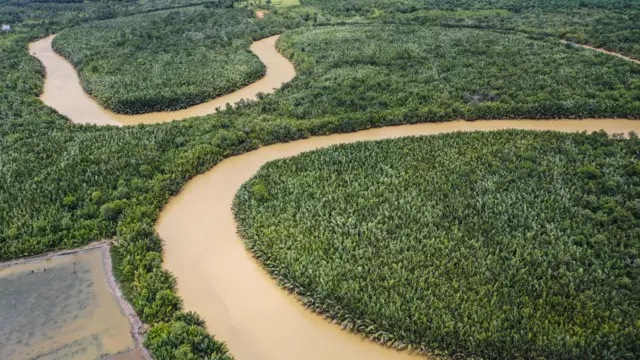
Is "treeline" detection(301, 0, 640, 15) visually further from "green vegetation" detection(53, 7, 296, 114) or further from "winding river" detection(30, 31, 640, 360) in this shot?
"winding river" detection(30, 31, 640, 360)

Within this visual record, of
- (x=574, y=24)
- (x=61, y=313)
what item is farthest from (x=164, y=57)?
(x=574, y=24)

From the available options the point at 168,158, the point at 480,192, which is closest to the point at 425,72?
the point at 480,192

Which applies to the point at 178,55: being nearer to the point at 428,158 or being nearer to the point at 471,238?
the point at 428,158

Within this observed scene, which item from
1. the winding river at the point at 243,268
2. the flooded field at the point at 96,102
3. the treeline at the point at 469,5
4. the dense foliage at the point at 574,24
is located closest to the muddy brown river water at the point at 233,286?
the winding river at the point at 243,268

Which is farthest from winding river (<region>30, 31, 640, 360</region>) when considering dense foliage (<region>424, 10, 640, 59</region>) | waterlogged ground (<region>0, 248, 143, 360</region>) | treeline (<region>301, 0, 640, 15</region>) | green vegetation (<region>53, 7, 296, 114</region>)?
treeline (<region>301, 0, 640, 15</region>)

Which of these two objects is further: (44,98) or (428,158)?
(44,98)

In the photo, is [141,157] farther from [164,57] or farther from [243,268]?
[164,57]

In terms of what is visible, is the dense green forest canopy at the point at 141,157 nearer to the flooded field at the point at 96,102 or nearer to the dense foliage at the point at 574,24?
the dense foliage at the point at 574,24
